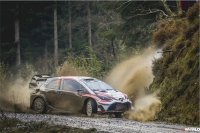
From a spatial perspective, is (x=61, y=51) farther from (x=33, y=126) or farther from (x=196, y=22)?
(x=33, y=126)

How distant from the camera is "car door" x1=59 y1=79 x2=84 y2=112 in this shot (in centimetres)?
1745

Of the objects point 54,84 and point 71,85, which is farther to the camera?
point 54,84

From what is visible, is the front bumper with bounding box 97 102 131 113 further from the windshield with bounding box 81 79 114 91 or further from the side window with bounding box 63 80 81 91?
the side window with bounding box 63 80 81 91

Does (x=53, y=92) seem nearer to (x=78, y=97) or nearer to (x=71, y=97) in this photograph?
(x=71, y=97)

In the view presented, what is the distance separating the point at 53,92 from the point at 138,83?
611cm

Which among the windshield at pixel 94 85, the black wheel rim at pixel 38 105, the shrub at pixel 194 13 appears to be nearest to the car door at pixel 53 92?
the black wheel rim at pixel 38 105

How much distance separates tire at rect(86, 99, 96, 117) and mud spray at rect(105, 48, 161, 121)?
1.65m

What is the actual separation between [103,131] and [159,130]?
1.70m

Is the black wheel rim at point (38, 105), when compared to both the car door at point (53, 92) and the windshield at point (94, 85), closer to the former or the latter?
the car door at point (53, 92)

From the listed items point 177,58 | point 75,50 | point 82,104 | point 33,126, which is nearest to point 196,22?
point 177,58

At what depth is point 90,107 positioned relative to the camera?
56.2 ft

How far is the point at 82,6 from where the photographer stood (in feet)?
180

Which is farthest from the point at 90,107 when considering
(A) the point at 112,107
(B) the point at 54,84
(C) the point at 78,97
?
(B) the point at 54,84

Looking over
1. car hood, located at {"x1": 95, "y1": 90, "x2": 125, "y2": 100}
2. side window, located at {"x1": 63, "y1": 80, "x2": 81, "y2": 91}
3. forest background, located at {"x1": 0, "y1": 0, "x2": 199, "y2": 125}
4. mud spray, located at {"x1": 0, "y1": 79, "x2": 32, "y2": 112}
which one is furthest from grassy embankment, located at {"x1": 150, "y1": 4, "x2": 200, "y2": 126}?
mud spray, located at {"x1": 0, "y1": 79, "x2": 32, "y2": 112}
